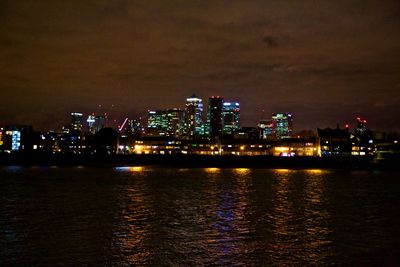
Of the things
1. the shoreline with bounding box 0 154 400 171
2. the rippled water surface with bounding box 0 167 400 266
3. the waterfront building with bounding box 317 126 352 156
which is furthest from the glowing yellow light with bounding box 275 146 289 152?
the rippled water surface with bounding box 0 167 400 266


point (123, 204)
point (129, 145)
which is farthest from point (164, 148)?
point (123, 204)

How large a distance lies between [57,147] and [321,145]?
111233 mm

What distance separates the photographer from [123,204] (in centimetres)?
3853

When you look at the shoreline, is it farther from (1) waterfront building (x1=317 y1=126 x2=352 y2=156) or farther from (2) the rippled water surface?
(2) the rippled water surface

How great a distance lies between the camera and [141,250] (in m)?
20.8

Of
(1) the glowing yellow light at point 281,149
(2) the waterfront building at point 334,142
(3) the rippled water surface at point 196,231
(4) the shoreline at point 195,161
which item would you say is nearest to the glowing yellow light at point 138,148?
(4) the shoreline at point 195,161

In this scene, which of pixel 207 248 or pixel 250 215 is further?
pixel 250 215

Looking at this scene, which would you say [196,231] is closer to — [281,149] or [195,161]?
[195,161]

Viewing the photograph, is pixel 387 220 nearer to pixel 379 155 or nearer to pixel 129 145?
pixel 379 155

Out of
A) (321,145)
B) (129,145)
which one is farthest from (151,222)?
(129,145)

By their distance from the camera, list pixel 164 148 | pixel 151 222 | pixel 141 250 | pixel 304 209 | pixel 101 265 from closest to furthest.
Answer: pixel 101 265 < pixel 141 250 < pixel 151 222 < pixel 304 209 < pixel 164 148

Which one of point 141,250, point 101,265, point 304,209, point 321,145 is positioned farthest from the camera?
point 321,145

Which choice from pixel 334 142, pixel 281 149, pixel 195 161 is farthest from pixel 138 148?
pixel 334 142

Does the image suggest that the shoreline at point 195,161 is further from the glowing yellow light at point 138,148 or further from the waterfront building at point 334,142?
the glowing yellow light at point 138,148
